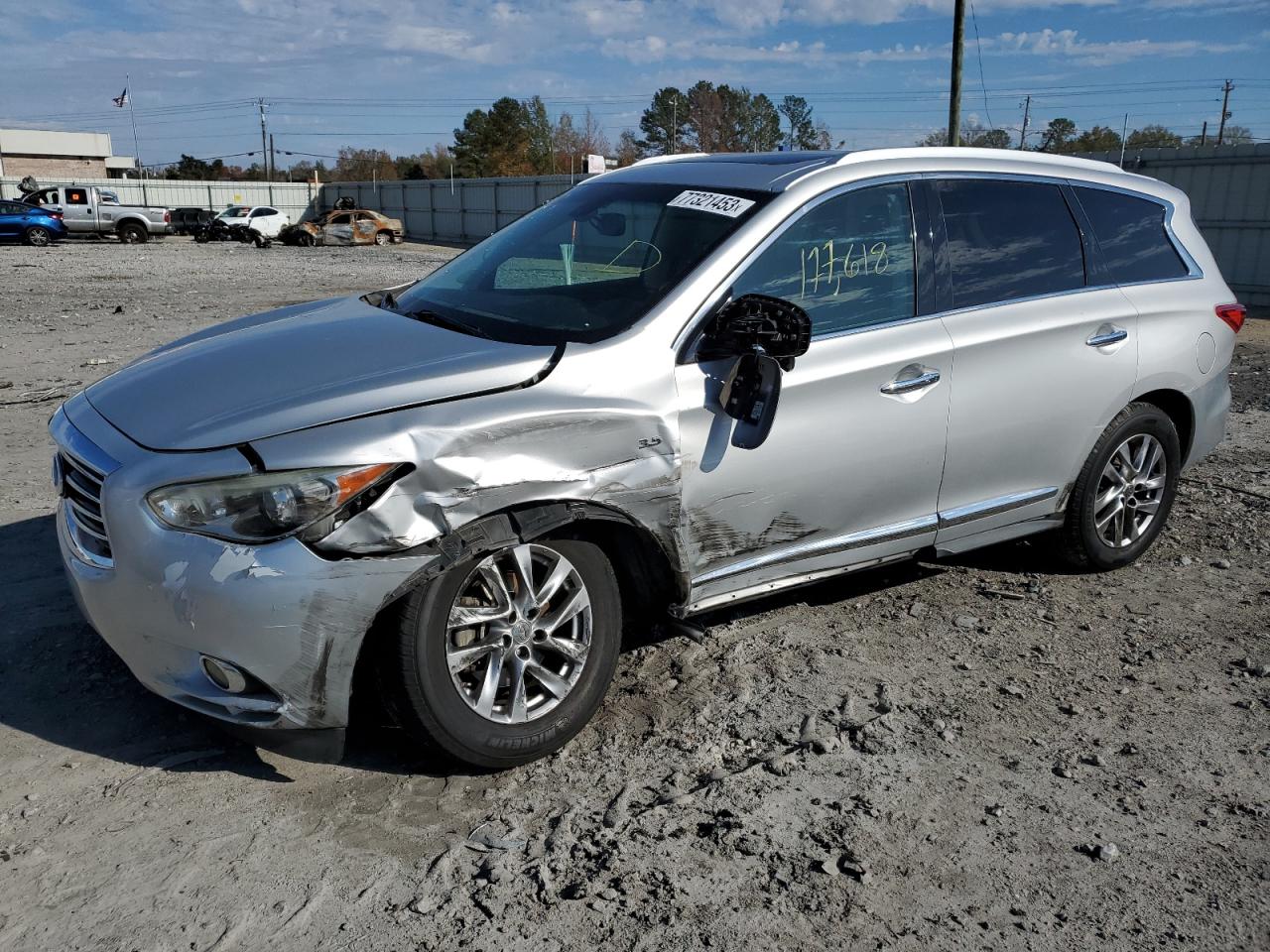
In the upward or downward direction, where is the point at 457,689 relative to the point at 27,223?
downward

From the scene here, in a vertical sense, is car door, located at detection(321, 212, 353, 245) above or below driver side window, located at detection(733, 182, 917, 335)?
below

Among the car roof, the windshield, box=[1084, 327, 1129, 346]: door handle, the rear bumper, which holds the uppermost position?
the car roof

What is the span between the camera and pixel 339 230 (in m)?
40.0

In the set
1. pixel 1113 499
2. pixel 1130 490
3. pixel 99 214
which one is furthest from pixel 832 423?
pixel 99 214

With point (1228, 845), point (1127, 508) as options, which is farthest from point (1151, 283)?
point (1228, 845)

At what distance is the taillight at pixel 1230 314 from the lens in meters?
5.23

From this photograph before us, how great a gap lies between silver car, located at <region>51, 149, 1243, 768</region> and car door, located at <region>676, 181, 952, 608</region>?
0.04 ft

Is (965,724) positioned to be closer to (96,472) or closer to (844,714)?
(844,714)

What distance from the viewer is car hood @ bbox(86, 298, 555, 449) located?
10.2 ft

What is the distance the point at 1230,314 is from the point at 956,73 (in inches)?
825

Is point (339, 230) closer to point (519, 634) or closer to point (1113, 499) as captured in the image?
point (1113, 499)

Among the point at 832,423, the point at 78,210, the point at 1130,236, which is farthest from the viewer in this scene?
the point at 78,210

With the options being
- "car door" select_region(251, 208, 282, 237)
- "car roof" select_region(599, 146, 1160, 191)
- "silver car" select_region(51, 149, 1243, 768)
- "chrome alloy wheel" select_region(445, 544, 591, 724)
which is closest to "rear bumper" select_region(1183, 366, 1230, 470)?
"silver car" select_region(51, 149, 1243, 768)

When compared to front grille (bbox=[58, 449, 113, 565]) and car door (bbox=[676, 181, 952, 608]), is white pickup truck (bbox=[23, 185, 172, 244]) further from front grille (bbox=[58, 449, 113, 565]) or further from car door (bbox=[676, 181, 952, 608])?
car door (bbox=[676, 181, 952, 608])
